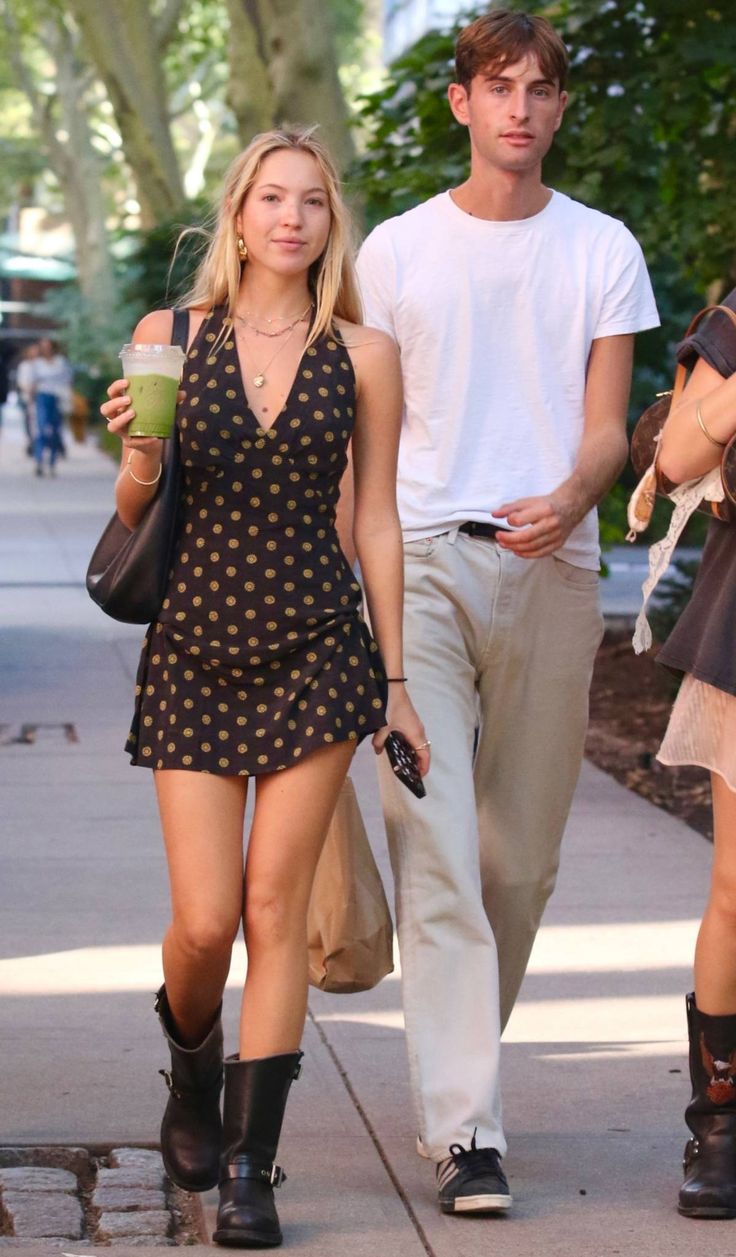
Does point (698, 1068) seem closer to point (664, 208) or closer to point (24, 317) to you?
point (664, 208)

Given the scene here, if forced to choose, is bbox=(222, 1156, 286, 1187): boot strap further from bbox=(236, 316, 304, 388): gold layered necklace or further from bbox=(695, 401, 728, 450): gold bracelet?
bbox=(695, 401, 728, 450): gold bracelet

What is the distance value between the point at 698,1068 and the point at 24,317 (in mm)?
91868

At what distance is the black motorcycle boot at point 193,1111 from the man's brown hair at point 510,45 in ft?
6.06

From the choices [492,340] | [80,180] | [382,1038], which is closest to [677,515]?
[492,340]

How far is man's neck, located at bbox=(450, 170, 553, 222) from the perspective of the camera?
4.15 meters

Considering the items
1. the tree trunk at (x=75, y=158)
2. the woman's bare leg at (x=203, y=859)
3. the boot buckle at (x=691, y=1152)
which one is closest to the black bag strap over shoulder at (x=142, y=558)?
the woman's bare leg at (x=203, y=859)

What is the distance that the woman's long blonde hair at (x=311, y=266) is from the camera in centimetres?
379

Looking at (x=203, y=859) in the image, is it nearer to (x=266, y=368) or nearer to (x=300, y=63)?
(x=266, y=368)

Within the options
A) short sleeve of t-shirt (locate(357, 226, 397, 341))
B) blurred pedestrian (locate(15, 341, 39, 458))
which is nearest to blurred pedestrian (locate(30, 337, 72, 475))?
blurred pedestrian (locate(15, 341, 39, 458))

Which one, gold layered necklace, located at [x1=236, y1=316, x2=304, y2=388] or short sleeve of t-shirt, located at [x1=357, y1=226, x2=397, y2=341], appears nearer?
gold layered necklace, located at [x1=236, y1=316, x2=304, y2=388]

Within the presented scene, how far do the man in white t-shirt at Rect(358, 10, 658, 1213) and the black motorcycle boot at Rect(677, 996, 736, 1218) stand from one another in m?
0.40

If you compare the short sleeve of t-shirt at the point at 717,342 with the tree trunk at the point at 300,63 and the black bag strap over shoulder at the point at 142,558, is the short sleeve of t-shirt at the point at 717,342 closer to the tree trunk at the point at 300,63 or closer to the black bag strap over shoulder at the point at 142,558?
the black bag strap over shoulder at the point at 142,558

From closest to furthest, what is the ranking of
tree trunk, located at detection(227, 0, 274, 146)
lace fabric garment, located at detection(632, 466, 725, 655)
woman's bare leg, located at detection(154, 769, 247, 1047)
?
1. woman's bare leg, located at detection(154, 769, 247, 1047)
2. lace fabric garment, located at detection(632, 466, 725, 655)
3. tree trunk, located at detection(227, 0, 274, 146)

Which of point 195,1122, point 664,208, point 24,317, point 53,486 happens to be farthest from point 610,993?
point 24,317
